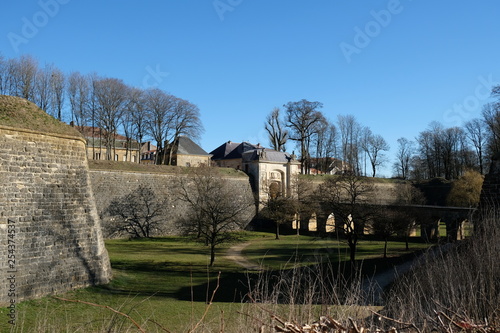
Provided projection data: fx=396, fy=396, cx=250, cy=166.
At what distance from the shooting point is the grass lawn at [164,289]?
6875 mm

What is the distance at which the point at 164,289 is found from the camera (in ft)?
44.5

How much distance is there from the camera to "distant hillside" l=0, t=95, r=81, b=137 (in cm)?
1152

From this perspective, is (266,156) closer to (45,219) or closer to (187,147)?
(187,147)

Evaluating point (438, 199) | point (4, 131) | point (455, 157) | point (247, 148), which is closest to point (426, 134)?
point (455, 157)

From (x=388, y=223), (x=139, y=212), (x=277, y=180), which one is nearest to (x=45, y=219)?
(x=388, y=223)

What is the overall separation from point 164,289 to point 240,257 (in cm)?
800

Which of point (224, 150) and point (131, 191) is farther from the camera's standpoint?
point (224, 150)

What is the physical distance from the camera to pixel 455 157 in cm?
5050

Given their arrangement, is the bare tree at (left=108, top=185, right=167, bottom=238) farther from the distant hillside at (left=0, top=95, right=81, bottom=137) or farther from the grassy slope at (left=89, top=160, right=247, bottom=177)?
the distant hillside at (left=0, top=95, right=81, bottom=137)

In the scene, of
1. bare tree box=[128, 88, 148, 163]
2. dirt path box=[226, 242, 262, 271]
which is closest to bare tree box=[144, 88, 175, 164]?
bare tree box=[128, 88, 148, 163]

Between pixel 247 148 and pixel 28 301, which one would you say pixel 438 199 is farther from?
pixel 28 301

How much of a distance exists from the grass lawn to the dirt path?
16.8 inches

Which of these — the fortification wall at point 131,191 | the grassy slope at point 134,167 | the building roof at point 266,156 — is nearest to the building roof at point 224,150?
the building roof at point 266,156

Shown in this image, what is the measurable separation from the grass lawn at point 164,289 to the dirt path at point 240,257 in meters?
0.43
